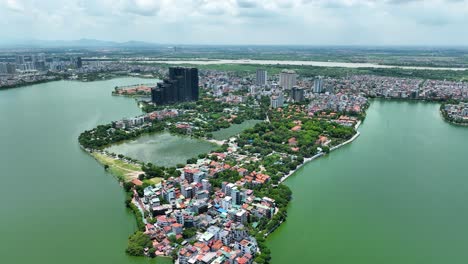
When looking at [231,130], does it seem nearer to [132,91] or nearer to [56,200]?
[56,200]

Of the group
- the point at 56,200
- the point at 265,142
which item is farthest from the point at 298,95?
the point at 56,200

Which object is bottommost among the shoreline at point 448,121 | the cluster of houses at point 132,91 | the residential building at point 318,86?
the shoreline at point 448,121

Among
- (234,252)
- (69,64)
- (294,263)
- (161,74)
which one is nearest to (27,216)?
(234,252)

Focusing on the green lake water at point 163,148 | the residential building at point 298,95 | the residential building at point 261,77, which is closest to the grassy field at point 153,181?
the green lake water at point 163,148

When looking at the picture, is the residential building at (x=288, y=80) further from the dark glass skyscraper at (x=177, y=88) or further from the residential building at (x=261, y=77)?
the dark glass skyscraper at (x=177, y=88)

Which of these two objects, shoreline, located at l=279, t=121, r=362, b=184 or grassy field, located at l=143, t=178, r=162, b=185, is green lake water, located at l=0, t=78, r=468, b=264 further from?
grassy field, located at l=143, t=178, r=162, b=185

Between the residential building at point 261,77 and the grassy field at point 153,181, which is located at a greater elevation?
the residential building at point 261,77

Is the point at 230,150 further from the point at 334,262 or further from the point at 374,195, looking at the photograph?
the point at 334,262

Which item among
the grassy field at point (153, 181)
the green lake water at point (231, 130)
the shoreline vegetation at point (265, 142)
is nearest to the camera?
the shoreline vegetation at point (265, 142)
